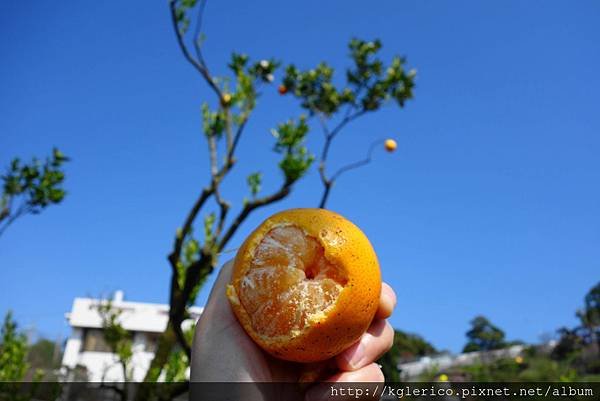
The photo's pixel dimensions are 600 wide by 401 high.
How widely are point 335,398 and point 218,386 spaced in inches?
14.4

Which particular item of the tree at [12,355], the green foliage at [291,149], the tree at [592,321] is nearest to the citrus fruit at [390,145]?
the green foliage at [291,149]

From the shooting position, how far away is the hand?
1.42 metres

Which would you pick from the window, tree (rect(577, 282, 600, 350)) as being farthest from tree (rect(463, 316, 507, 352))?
the window

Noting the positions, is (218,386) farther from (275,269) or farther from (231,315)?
(275,269)

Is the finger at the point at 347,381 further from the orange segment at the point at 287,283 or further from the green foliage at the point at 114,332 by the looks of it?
the green foliage at the point at 114,332

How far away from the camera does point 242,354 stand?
4.70 ft

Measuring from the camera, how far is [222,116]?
19.9 feet

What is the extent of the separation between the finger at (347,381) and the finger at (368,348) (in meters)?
0.02

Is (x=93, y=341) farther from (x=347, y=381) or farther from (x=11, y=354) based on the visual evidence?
(x=347, y=381)

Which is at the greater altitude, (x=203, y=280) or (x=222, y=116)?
(x=222, y=116)

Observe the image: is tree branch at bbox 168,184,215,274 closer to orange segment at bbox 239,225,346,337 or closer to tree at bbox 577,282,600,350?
orange segment at bbox 239,225,346,337

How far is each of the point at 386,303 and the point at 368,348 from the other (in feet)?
0.57

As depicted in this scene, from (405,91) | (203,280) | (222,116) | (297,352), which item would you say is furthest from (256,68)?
(297,352)

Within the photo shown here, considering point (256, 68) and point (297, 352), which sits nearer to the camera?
point (297, 352)
